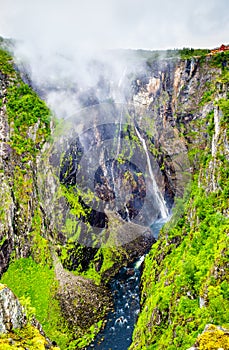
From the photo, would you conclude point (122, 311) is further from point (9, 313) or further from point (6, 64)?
point (6, 64)

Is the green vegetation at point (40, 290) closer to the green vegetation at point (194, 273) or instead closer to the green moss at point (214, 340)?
the green vegetation at point (194, 273)

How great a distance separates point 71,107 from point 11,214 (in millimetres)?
18693

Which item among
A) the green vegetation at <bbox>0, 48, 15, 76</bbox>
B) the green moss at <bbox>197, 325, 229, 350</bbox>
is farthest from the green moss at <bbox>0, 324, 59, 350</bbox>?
the green vegetation at <bbox>0, 48, 15, 76</bbox>

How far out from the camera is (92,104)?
48.2 m

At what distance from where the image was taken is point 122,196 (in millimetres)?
46125

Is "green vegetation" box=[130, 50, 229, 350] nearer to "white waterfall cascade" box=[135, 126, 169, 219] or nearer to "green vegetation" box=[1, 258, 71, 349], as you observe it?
"green vegetation" box=[1, 258, 71, 349]

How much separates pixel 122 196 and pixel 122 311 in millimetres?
18599

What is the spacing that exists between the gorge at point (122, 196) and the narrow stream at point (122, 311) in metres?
0.27

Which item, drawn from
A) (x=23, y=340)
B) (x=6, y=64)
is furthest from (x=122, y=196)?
(x=23, y=340)

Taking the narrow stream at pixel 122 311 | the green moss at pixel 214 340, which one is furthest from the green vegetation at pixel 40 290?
the green moss at pixel 214 340

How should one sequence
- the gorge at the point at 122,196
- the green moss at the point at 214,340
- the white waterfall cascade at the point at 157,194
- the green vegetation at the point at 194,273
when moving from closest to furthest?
the green moss at the point at 214,340 → the green vegetation at the point at 194,273 → the gorge at the point at 122,196 → the white waterfall cascade at the point at 157,194

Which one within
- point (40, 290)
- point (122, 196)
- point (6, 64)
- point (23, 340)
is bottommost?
→ point (40, 290)

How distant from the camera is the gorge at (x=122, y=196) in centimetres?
2155

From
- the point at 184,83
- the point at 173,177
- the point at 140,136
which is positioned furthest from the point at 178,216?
the point at 184,83
